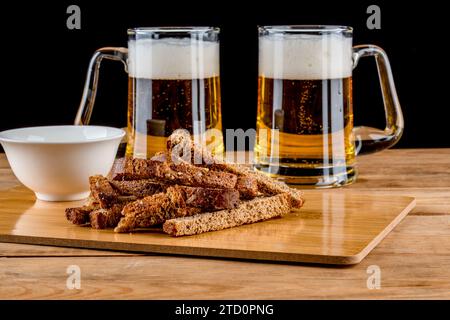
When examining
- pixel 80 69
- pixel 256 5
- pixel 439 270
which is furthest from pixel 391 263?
pixel 80 69

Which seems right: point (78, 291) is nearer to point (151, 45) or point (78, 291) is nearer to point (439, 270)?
point (439, 270)

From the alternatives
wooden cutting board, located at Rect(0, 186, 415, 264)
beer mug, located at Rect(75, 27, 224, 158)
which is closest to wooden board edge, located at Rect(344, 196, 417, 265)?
wooden cutting board, located at Rect(0, 186, 415, 264)

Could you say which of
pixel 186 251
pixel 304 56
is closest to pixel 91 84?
pixel 304 56

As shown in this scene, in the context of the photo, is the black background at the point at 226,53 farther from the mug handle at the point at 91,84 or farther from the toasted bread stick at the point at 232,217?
the toasted bread stick at the point at 232,217

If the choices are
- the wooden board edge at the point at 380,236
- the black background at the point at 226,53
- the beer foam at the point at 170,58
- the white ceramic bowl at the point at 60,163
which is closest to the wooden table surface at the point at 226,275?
the wooden board edge at the point at 380,236

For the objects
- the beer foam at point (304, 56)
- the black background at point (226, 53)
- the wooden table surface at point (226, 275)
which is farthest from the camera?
the black background at point (226, 53)

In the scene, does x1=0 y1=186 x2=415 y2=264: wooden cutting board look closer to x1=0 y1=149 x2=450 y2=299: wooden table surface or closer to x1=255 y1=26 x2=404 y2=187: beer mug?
x1=0 y1=149 x2=450 y2=299: wooden table surface
